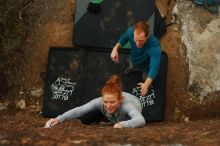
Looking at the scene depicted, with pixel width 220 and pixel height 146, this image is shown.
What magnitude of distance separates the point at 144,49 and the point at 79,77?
1545mm

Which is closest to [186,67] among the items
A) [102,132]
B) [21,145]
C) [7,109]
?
[7,109]

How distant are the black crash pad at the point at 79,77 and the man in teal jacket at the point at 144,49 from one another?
2.43ft

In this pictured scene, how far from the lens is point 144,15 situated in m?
7.26

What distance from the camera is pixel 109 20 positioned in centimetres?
729

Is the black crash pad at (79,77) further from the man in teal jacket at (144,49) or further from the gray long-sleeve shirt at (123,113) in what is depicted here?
the gray long-sleeve shirt at (123,113)

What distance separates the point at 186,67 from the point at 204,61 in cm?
28

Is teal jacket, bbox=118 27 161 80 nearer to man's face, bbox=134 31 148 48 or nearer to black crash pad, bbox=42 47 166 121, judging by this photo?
man's face, bbox=134 31 148 48

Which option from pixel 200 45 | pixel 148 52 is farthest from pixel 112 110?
pixel 200 45

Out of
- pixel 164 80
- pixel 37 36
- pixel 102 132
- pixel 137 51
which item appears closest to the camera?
pixel 102 132

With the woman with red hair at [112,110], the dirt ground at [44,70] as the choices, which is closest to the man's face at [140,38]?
the woman with red hair at [112,110]

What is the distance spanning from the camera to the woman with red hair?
455 centimetres

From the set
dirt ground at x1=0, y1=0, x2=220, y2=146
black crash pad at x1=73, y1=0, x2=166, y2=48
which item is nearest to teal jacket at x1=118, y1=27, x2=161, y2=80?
dirt ground at x1=0, y1=0, x2=220, y2=146

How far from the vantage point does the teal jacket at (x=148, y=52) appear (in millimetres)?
5699

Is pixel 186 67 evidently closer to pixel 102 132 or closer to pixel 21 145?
pixel 102 132
